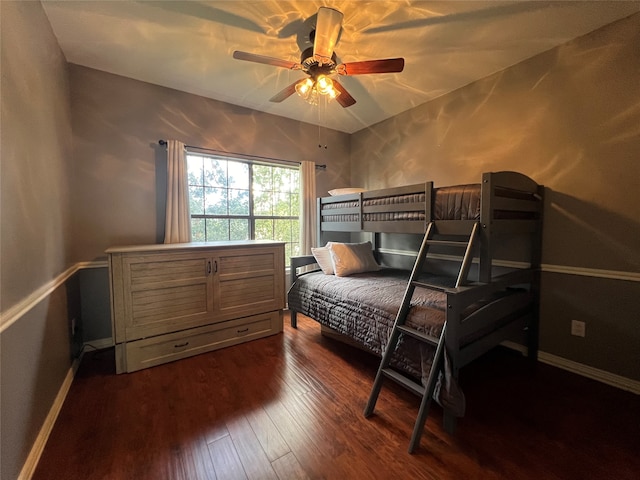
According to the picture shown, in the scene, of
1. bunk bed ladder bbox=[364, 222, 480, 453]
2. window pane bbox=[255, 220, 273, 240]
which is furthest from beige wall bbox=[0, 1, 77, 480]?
window pane bbox=[255, 220, 273, 240]

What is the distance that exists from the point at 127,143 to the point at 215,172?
87 cm

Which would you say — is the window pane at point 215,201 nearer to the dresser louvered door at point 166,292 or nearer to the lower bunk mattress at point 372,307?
the dresser louvered door at point 166,292

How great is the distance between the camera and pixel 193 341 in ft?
7.61

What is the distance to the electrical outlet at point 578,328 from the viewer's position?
2.01 m

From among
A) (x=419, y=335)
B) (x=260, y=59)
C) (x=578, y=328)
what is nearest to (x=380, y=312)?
(x=419, y=335)

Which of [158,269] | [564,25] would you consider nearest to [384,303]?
[158,269]

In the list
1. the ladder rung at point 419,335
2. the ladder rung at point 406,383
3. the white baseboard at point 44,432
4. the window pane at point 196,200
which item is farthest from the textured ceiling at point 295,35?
the white baseboard at point 44,432

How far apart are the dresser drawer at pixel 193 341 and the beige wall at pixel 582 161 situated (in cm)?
259

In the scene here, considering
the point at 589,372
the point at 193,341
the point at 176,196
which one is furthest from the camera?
the point at 176,196

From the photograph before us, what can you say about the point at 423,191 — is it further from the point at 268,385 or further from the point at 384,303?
the point at 268,385

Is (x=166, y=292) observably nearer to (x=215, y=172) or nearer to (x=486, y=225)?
(x=215, y=172)

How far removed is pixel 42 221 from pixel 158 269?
2.52 ft

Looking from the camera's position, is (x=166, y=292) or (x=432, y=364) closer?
(x=432, y=364)

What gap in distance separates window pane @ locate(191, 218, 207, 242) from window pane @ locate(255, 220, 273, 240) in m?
0.67
